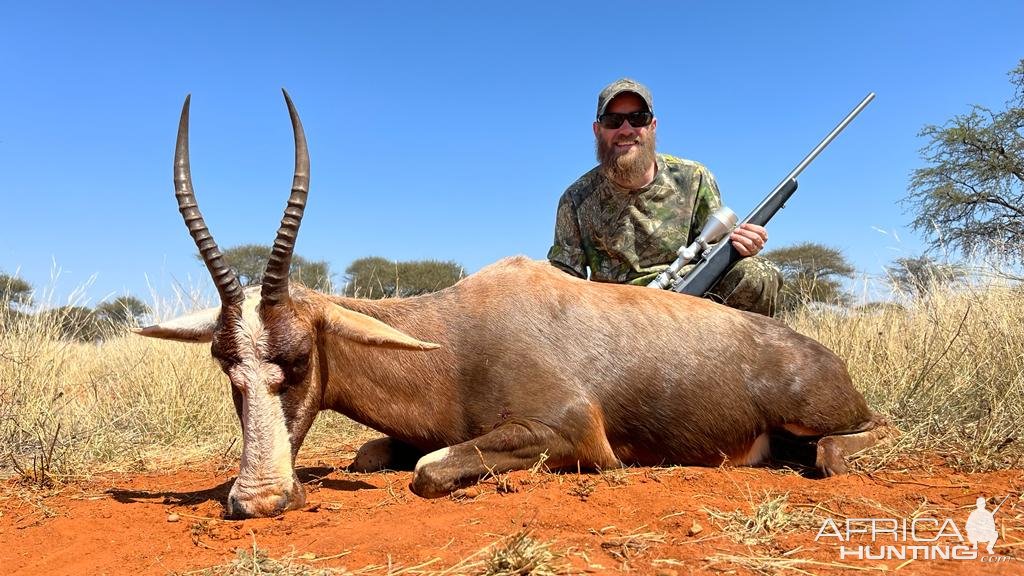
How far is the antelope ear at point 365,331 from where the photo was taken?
3.89 m

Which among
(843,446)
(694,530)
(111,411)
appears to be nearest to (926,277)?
(843,446)

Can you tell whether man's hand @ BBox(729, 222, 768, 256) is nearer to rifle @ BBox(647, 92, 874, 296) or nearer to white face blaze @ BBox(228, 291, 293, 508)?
rifle @ BBox(647, 92, 874, 296)

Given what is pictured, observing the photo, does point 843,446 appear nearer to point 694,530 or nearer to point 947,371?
point 694,530

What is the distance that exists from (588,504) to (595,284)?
6.12 feet

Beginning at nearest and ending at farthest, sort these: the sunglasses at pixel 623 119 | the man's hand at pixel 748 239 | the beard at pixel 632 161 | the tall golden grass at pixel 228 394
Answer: the tall golden grass at pixel 228 394, the man's hand at pixel 748 239, the beard at pixel 632 161, the sunglasses at pixel 623 119

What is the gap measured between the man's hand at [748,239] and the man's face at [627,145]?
1.25 metres

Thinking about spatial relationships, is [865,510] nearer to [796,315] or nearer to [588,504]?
[588,504]

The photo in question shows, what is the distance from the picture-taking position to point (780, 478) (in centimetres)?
406

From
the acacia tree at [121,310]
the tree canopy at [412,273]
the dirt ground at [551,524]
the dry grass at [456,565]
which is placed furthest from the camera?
the tree canopy at [412,273]

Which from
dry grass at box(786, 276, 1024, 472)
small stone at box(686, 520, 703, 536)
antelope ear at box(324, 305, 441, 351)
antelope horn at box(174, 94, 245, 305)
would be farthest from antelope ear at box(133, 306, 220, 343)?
dry grass at box(786, 276, 1024, 472)

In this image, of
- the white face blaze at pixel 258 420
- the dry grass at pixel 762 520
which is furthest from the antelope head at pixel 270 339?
the dry grass at pixel 762 520

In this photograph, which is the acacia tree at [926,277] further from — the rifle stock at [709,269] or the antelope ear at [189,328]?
the antelope ear at [189,328]

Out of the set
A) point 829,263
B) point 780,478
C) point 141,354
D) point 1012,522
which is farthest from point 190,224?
point 829,263

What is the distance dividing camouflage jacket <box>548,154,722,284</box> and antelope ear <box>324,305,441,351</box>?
3.41m
